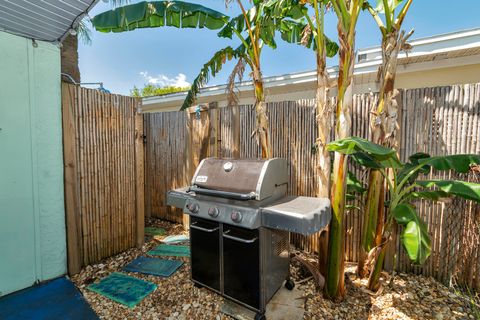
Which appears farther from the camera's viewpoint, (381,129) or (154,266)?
(154,266)

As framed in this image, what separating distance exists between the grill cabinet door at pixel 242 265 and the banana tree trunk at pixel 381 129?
156 cm

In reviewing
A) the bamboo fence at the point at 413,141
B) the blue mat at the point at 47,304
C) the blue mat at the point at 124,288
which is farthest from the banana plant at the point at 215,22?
the blue mat at the point at 47,304

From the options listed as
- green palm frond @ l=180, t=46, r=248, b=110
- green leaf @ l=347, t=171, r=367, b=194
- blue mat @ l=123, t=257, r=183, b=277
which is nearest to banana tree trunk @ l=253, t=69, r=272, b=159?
green palm frond @ l=180, t=46, r=248, b=110

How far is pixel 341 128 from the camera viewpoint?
8.44 feet

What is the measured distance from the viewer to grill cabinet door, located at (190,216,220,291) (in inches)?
103

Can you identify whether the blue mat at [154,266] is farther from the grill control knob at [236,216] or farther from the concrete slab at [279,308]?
the grill control knob at [236,216]

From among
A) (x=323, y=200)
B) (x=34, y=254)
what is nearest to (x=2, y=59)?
(x=34, y=254)

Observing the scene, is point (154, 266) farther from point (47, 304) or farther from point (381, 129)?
point (381, 129)

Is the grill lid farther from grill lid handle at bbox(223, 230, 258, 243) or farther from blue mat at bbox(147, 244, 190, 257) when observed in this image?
blue mat at bbox(147, 244, 190, 257)

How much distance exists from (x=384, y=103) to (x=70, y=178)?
14.8 feet

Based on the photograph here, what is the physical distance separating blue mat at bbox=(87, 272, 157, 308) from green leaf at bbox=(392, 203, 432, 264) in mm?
3151

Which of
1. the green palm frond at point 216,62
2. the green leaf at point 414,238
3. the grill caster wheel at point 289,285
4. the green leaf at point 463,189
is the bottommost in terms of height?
the grill caster wheel at point 289,285

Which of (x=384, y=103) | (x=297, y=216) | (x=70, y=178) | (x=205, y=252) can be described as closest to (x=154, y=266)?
(x=205, y=252)

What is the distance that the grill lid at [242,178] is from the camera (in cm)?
240
